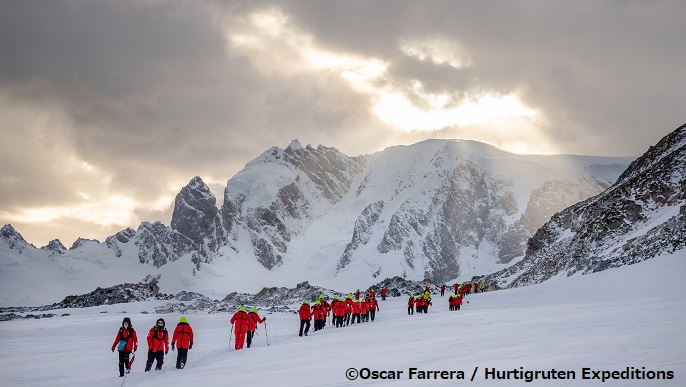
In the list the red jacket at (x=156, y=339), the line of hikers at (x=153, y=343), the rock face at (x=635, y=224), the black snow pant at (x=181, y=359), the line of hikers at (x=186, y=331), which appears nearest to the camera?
the line of hikers at (x=153, y=343)

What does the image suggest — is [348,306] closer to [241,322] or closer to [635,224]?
[241,322]

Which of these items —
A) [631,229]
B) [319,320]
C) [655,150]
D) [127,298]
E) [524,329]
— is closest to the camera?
[524,329]

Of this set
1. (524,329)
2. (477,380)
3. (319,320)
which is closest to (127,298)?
(319,320)

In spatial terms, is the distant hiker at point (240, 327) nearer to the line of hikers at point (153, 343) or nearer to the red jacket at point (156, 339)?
the line of hikers at point (153, 343)

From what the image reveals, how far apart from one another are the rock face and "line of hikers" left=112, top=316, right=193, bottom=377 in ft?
104

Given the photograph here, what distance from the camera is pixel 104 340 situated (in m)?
28.0

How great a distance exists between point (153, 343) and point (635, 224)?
151ft

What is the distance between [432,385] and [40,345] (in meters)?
25.5

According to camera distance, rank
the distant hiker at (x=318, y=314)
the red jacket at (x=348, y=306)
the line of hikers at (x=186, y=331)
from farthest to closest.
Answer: the red jacket at (x=348, y=306) < the distant hiker at (x=318, y=314) < the line of hikers at (x=186, y=331)

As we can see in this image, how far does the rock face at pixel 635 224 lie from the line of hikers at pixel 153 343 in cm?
3179

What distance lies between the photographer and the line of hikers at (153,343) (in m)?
14.9

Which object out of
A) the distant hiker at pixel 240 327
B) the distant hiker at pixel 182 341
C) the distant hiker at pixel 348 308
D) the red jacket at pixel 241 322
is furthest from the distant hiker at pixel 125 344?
the distant hiker at pixel 348 308

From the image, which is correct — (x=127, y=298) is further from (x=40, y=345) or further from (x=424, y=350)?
(x=424, y=350)

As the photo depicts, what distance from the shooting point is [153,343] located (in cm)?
1532
